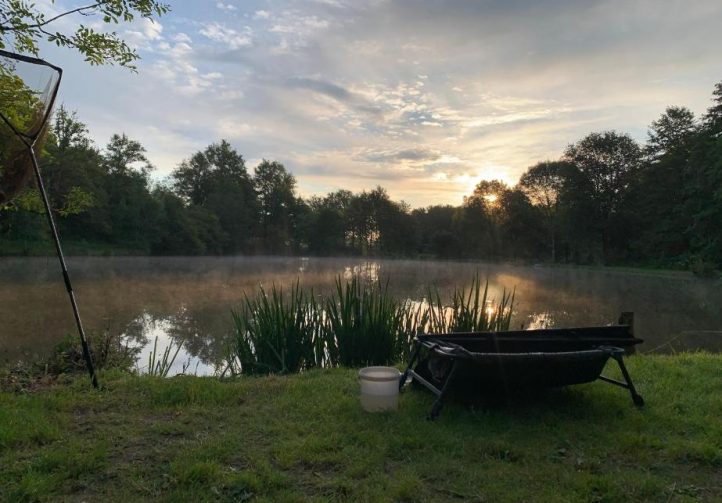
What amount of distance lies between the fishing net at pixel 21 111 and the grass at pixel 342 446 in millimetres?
1814

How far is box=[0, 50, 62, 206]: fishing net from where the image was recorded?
3.53m

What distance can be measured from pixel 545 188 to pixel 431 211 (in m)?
14.5

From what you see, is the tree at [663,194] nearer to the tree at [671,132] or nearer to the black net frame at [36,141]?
the tree at [671,132]

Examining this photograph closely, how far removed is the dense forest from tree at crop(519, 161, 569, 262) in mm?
105

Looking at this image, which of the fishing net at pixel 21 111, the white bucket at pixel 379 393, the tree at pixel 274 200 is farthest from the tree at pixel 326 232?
the white bucket at pixel 379 393

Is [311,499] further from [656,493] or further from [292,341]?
[292,341]

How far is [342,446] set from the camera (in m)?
2.54

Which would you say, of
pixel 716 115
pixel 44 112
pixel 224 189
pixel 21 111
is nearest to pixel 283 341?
pixel 44 112

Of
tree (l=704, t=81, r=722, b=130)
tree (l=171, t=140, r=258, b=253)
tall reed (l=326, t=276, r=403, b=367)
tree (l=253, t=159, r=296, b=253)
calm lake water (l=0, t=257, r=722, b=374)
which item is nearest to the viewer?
tall reed (l=326, t=276, r=403, b=367)

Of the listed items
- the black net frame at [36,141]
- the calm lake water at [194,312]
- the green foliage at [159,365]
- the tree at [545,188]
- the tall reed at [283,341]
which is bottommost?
the calm lake water at [194,312]

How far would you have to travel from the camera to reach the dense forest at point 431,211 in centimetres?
2938

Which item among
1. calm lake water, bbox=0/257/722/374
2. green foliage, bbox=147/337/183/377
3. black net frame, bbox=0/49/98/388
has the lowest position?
calm lake water, bbox=0/257/722/374

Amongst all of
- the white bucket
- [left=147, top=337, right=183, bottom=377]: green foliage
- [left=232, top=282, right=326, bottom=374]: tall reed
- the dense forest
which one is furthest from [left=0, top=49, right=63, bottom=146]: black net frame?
the dense forest

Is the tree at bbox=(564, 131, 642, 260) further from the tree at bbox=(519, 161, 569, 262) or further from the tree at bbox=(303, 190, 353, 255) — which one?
the tree at bbox=(303, 190, 353, 255)
